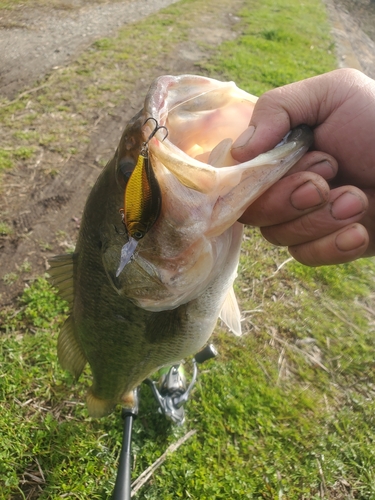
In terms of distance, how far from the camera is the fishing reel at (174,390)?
2.48 metres

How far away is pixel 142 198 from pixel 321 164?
24.2 inches

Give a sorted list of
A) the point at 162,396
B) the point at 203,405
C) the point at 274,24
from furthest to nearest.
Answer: the point at 274,24
the point at 203,405
the point at 162,396

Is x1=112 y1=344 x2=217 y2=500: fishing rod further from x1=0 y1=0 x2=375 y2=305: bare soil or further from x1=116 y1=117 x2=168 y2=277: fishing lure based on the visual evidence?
x1=116 y1=117 x2=168 y2=277: fishing lure

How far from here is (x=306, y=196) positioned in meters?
1.29

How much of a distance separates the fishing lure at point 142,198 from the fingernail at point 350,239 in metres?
0.63

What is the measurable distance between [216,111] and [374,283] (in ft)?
10.2

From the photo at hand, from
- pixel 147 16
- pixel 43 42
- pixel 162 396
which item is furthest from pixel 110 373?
pixel 147 16

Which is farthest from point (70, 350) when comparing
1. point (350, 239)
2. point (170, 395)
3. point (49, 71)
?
point (49, 71)

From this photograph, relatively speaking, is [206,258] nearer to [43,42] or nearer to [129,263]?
[129,263]

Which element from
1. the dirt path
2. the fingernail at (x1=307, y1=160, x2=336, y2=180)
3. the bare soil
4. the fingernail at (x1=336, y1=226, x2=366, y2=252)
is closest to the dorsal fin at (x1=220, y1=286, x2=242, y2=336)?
the fingernail at (x1=336, y1=226, x2=366, y2=252)

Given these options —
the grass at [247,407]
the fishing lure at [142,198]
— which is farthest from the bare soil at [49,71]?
the fishing lure at [142,198]

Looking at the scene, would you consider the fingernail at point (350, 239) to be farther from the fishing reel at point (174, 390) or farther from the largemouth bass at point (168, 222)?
the fishing reel at point (174, 390)

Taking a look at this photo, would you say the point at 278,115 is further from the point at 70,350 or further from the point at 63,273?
the point at 70,350

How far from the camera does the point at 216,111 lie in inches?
53.2
